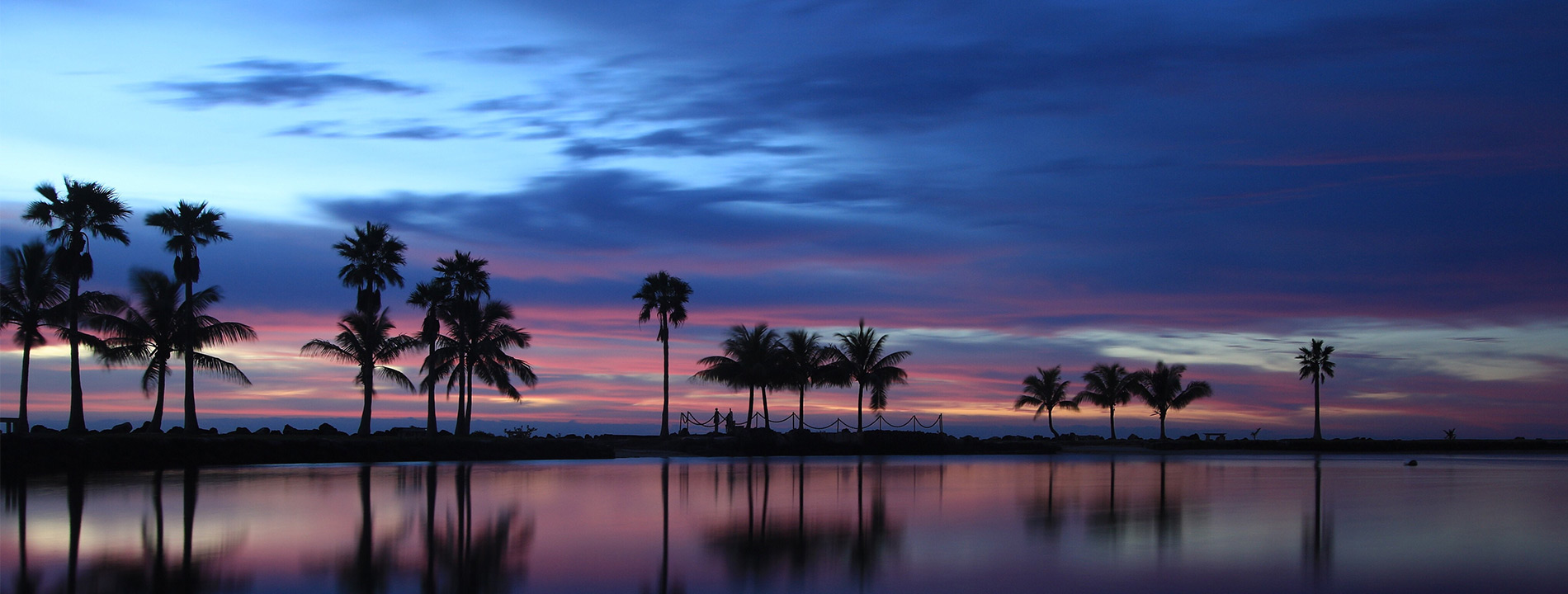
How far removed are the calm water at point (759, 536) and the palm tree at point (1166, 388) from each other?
46.5 meters

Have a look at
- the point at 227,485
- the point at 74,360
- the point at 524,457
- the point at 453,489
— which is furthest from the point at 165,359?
the point at 453,489

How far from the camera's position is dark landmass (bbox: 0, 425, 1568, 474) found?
29.2m

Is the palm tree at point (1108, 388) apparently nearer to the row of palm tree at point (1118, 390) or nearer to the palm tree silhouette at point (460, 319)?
the row of palm tree at point (1118, 390)

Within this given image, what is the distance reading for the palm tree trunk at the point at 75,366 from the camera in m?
34.6

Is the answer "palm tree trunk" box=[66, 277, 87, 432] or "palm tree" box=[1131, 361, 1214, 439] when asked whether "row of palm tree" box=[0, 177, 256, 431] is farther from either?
"palm tree" box=[1131, 361, 1214, 439]

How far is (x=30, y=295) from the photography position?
117 feet

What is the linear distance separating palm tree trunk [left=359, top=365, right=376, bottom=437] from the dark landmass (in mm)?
869

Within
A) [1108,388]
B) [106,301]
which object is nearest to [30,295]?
[106,301]

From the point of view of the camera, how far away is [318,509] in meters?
16.7

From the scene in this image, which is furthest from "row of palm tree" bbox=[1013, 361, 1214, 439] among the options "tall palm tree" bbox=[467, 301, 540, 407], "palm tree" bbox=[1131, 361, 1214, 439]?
"tall palm tree" bbox=[467, 301, 540, 407]

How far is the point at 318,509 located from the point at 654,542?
21.7 ft

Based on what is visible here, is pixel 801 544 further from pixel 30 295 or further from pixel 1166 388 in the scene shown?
pixel 1166 388

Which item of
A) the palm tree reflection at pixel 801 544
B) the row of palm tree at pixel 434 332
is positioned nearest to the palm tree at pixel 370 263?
the row of palm tree at pixel 434 332

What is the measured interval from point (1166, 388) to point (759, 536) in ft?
206
